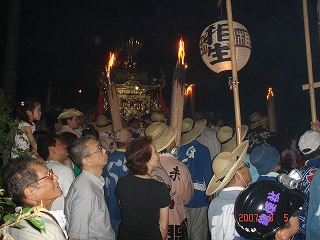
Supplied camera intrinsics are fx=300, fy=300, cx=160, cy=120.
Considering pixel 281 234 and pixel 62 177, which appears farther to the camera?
pixel 62 177

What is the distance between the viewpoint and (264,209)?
192 centimetres

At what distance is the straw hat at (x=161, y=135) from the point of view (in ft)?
12.5

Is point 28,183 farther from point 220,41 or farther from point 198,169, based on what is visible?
point 220,41

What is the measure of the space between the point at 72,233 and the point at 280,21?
13002 mm

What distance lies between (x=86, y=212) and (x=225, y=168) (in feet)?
4.30

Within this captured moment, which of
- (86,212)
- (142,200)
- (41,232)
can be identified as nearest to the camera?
(41,232)

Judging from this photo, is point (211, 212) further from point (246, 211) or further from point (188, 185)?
point (188, 185)

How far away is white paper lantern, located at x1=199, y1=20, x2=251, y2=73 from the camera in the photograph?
4.43 meters

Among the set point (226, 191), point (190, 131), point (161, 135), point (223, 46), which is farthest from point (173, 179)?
point (223, 46)

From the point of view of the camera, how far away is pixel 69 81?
18.6 meters

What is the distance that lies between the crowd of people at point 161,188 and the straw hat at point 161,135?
0.5 inches

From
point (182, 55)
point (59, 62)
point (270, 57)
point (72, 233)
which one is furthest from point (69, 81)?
point (72, 233)

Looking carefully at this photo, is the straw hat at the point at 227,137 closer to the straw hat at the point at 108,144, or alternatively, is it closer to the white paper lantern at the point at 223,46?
the white paper lantern at the point at 223,46

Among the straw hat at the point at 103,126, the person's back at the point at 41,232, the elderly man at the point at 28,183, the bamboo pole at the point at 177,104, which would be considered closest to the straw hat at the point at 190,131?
the bamboo pole at the point at 177,104
